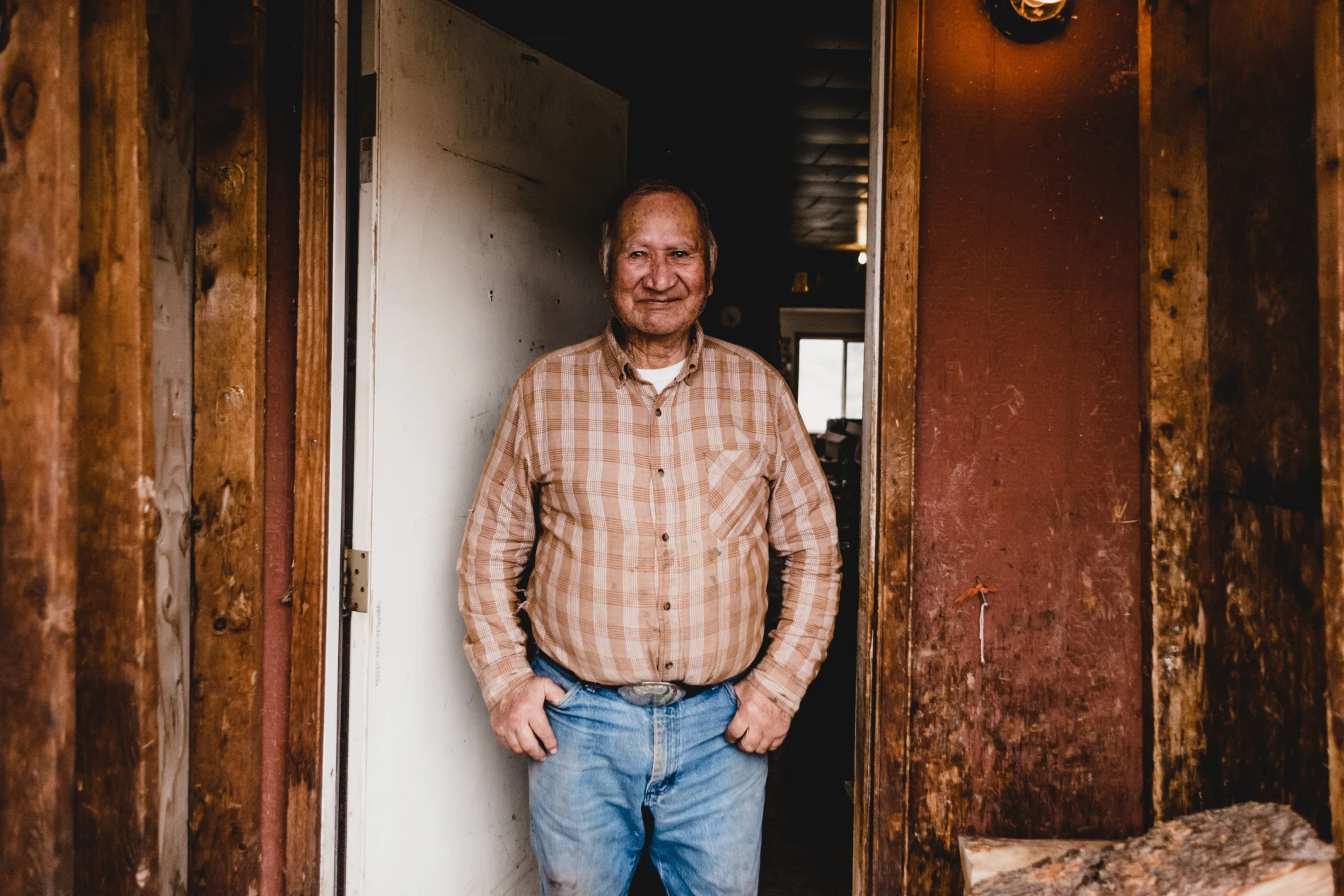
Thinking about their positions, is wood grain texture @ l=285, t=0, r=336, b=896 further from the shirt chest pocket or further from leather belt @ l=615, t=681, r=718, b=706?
the shirt chest pocket

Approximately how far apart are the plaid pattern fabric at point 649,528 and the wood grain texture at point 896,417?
4.6 inches

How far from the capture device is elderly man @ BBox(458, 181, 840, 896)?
142 cm

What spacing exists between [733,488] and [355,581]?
77 centimetres

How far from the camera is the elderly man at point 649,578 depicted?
4.66ft

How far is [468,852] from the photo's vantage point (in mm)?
1774

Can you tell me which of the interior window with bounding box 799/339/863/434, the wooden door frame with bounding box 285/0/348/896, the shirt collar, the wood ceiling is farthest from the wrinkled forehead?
the interior window with bounding box 799/339/863/434

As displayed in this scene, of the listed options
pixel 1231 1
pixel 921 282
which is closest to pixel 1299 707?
pixel 921 282

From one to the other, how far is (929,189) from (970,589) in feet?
2.55

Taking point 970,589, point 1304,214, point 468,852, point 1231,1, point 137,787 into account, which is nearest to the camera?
point 137,787

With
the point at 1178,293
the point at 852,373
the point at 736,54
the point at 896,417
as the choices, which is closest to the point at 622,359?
the point at 896,417

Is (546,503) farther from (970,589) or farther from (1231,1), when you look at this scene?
(1231,1)

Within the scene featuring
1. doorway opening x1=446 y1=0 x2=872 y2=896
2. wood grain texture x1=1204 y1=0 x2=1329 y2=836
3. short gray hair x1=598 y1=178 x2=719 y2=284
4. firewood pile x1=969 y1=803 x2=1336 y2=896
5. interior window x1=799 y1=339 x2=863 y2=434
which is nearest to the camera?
firewood pile x1=969 y1=803 x2=1336 y2=896

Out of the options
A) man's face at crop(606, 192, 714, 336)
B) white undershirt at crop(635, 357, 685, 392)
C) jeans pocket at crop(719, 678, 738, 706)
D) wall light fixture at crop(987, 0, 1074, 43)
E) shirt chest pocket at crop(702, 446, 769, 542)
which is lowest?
jeans pocket at crop(719, 678, 738, 706)

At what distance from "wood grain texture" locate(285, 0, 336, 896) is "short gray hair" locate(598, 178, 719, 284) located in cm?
53
